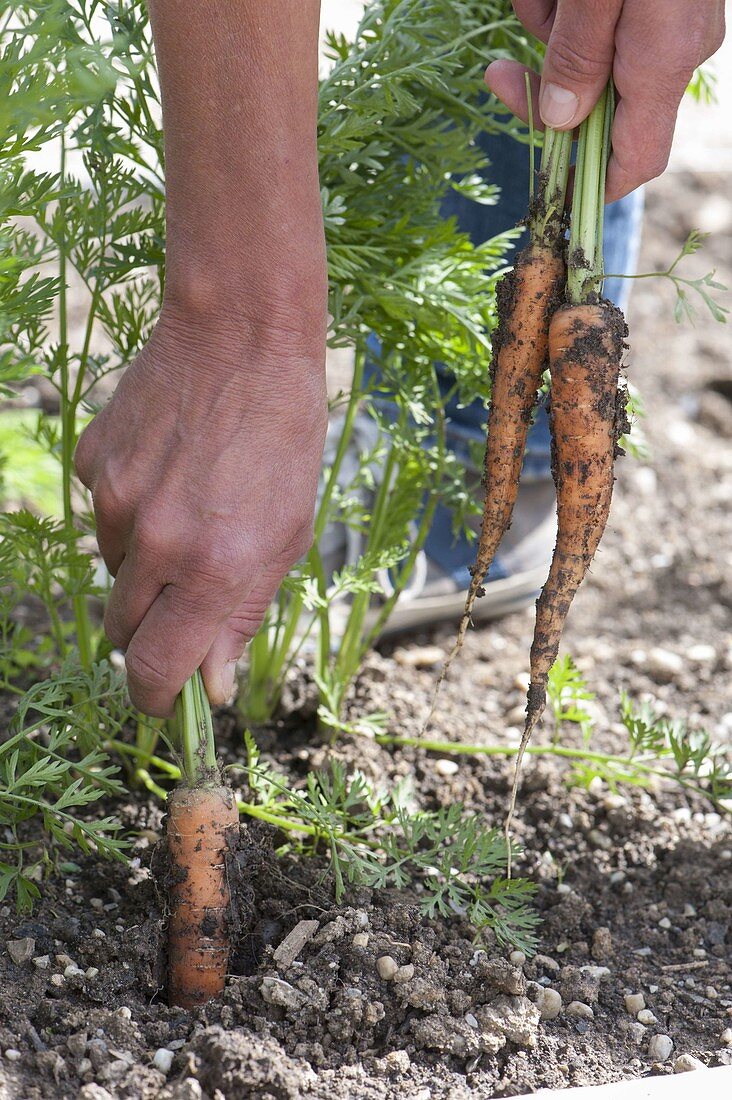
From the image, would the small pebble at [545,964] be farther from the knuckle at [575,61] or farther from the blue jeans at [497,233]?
the knuckle at [575,61]

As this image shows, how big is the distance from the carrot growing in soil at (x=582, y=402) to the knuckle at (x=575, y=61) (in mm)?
35

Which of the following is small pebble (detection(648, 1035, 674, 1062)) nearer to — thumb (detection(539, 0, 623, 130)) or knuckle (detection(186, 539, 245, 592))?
knuckle (detection(186, 539, 245, 592))

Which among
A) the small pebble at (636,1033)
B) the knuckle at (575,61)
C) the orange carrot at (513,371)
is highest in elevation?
the knuckle at (575,61)

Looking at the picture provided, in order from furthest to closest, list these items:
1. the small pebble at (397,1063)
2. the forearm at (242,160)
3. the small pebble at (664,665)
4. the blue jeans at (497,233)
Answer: the small pebble at (664,665), the blue jeans at (497,233), the small pebble at (397,1063), the forearm at (242,160)

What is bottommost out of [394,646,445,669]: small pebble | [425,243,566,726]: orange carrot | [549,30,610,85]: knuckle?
[394,646,445,669]: small pebble


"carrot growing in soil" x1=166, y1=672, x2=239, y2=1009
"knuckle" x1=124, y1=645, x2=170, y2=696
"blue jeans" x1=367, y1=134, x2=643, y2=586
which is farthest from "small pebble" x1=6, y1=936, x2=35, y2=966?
"blue jeans" x1=367, y1=134, x2=643, y2=586

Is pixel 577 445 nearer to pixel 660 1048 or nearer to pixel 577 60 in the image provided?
pixel 577 60

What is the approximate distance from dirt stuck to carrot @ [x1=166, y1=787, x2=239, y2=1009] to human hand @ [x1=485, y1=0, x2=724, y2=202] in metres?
0.84

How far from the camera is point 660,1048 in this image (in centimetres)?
117

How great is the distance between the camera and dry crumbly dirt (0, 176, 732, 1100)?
107cm

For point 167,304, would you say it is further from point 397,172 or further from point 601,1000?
point 601,1000

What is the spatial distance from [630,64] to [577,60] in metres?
0.06

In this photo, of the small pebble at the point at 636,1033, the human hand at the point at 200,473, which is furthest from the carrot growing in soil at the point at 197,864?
the small pebble at the point at 636,1033

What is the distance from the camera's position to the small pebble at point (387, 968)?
46.2 inches
